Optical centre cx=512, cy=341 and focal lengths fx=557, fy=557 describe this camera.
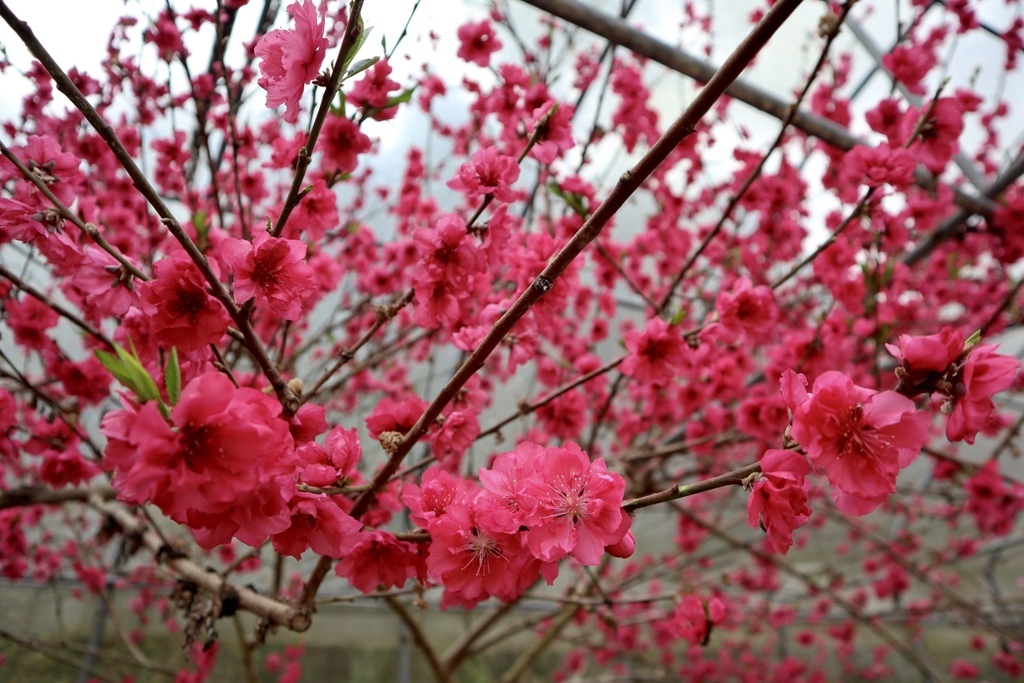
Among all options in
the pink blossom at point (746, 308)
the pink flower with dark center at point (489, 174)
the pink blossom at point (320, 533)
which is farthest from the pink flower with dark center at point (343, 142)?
the pink blossom at point (746, 308)

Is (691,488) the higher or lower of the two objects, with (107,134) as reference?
lower

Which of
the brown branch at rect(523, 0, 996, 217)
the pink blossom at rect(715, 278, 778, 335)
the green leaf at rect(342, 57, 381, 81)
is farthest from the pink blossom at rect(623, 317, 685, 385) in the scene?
the brown branch at rect(523, 0, 996, 217)

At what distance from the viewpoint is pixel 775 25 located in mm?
627

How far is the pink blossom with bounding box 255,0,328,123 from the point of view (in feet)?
2.82

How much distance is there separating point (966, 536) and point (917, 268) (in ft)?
12.7

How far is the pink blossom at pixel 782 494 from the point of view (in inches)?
27.3

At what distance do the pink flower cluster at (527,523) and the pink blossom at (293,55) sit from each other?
0.67m

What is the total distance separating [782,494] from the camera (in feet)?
2.29

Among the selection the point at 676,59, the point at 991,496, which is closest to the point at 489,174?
the point at 676,59

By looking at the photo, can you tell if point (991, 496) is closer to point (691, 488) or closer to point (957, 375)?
point (957, 375)

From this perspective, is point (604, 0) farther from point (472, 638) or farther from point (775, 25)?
point (472, 638)

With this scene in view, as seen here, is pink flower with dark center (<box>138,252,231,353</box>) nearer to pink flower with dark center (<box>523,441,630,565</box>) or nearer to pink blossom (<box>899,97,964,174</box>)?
pink flower with dark center (<box>523,441,630,565</box>)

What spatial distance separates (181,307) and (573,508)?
651mm

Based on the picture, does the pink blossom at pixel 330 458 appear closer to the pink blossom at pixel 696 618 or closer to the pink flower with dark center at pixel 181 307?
the pink flower with dark center at pixel 181 307
